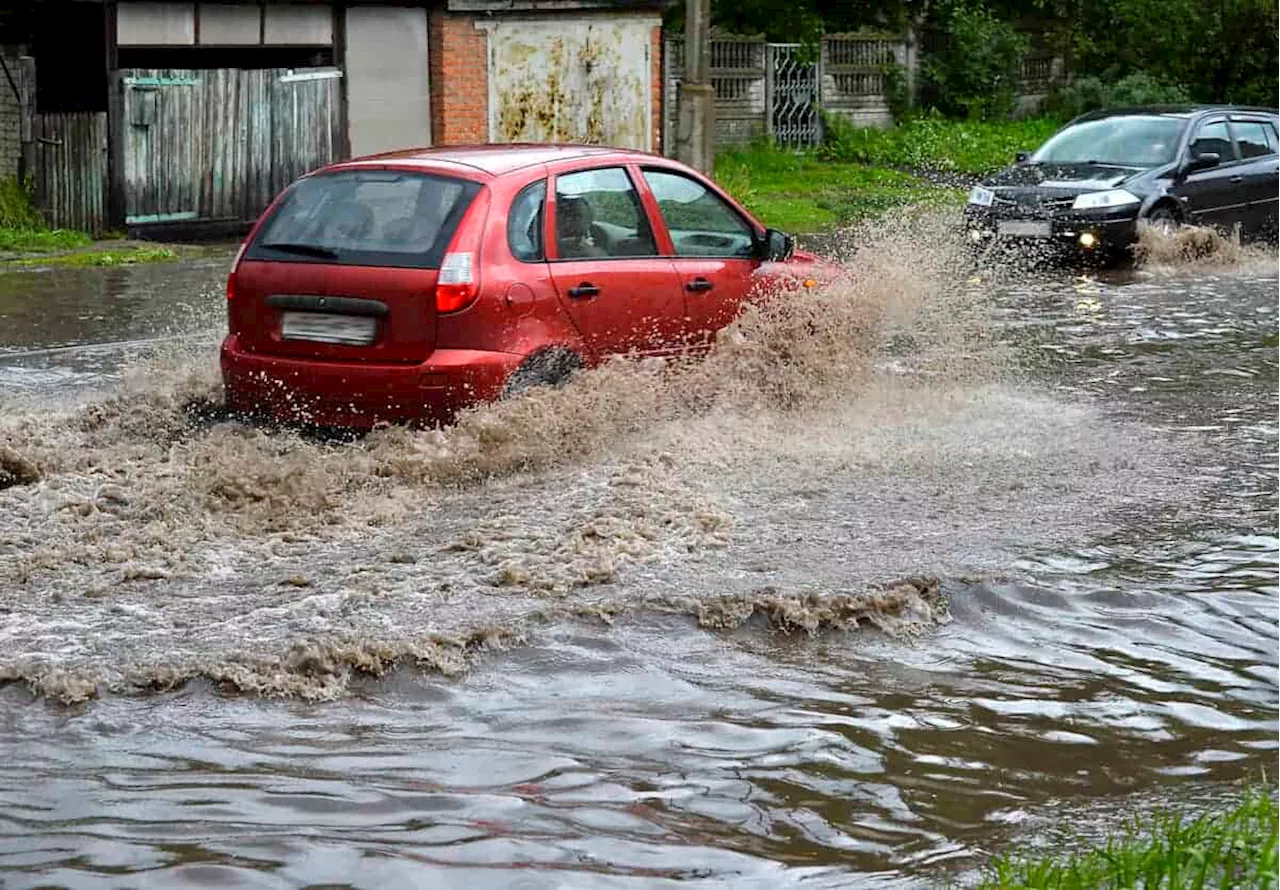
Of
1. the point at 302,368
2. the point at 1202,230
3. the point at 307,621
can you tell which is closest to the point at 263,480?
the point at 302,368

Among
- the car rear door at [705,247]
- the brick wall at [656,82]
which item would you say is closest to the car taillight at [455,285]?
the car rear door at [705,247]

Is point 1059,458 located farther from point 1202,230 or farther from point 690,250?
point 1202,230

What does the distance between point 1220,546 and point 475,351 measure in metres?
3.45

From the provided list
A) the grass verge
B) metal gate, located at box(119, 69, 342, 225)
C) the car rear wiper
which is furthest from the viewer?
metal gate, located at box(119, 69, 342, 225)

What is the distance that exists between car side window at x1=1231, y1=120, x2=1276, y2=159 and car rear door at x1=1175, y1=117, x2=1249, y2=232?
0.68ft

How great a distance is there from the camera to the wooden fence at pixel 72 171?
20297 mm

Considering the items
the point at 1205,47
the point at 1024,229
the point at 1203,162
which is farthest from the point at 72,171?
the point at 1205,47

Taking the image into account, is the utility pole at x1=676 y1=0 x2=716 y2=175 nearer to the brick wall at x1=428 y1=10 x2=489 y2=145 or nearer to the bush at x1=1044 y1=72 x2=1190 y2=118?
the brick wall at x1=428 y1=10 x2=489 y2=145

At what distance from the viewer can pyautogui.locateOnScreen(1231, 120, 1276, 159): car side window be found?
2044 cm

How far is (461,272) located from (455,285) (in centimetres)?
7

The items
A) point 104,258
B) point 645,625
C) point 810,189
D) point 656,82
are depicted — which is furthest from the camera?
point 810,189

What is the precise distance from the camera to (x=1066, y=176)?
62.5 ft

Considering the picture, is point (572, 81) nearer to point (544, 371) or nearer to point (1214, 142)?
point (1214, 142)

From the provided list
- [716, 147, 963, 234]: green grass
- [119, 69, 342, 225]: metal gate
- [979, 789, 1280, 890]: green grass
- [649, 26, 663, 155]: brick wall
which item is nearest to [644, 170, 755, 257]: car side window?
[979, 789, 1280, 890]: green grass
